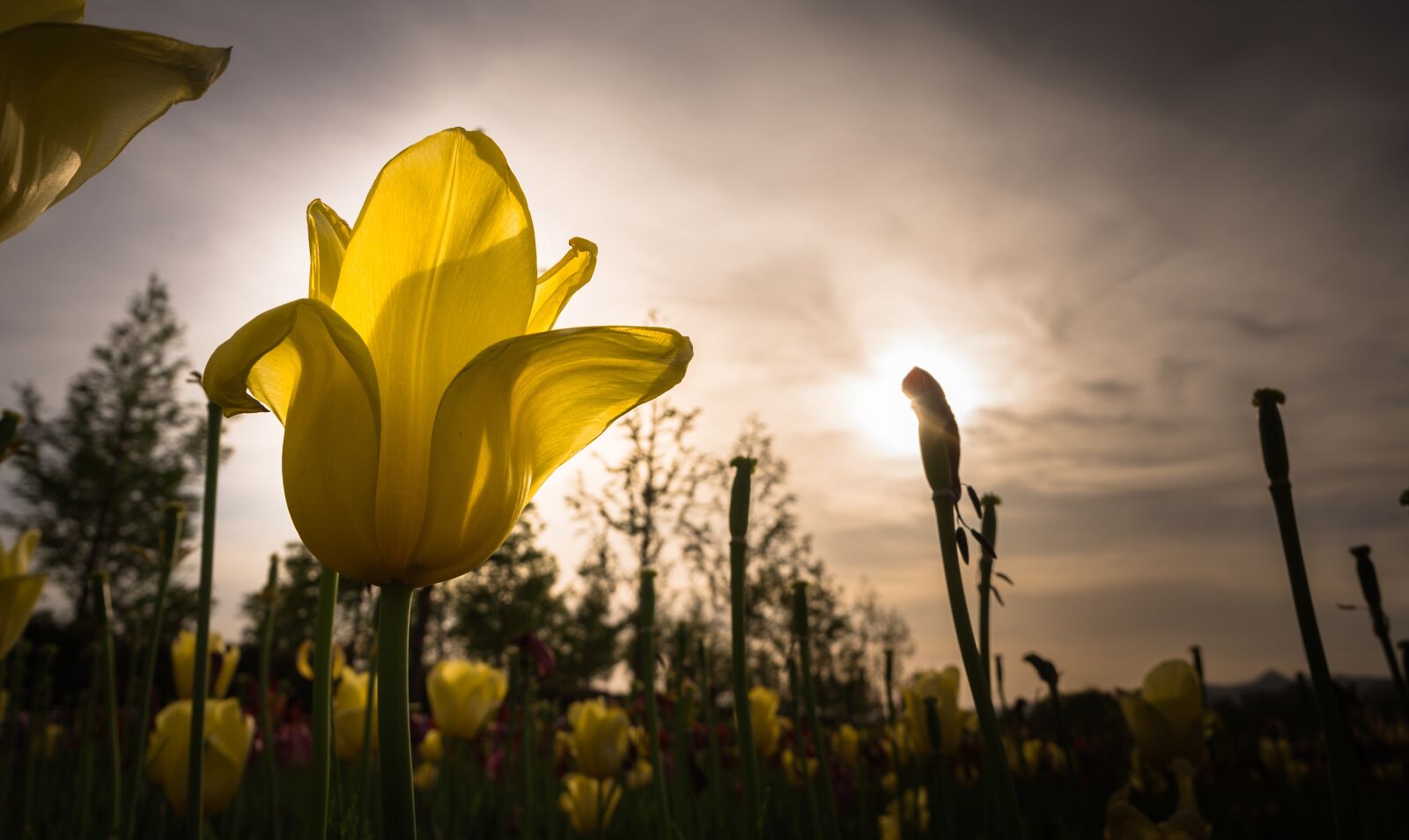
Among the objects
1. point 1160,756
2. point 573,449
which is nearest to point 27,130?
point 573,449

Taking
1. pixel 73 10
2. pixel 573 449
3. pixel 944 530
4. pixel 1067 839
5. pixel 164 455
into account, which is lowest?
pixel 1067 839

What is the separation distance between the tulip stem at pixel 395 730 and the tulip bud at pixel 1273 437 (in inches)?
45.0

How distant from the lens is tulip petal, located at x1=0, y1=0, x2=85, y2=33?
28.9 inches

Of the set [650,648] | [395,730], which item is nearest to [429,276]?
[395,730]

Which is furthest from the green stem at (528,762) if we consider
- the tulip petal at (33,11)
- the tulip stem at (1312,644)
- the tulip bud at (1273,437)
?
the tulip petal at (33,11)

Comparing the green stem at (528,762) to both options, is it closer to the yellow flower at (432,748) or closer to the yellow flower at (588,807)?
the yellow flower at (588,807)

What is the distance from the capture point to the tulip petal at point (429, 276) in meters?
0.92

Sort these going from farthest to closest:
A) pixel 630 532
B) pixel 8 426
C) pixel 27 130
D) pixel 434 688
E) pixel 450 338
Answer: pixel 630 532 → pixel 434 688 → pixel 8 426 → pixel 450 338 → pixel 27 130

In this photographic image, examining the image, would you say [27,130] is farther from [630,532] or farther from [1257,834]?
[630,532]

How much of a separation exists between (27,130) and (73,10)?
0.17 meters

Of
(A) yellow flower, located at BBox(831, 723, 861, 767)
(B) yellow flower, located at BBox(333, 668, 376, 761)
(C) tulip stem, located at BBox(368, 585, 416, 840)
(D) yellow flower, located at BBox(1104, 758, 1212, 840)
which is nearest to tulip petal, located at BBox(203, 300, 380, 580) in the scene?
(C) tulip stem, located at BBox(368, 585, 416, 840)

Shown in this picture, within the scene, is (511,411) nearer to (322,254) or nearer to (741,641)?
(322,254)

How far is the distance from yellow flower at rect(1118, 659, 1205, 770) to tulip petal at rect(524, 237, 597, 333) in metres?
2.25

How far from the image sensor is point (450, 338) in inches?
37.0
